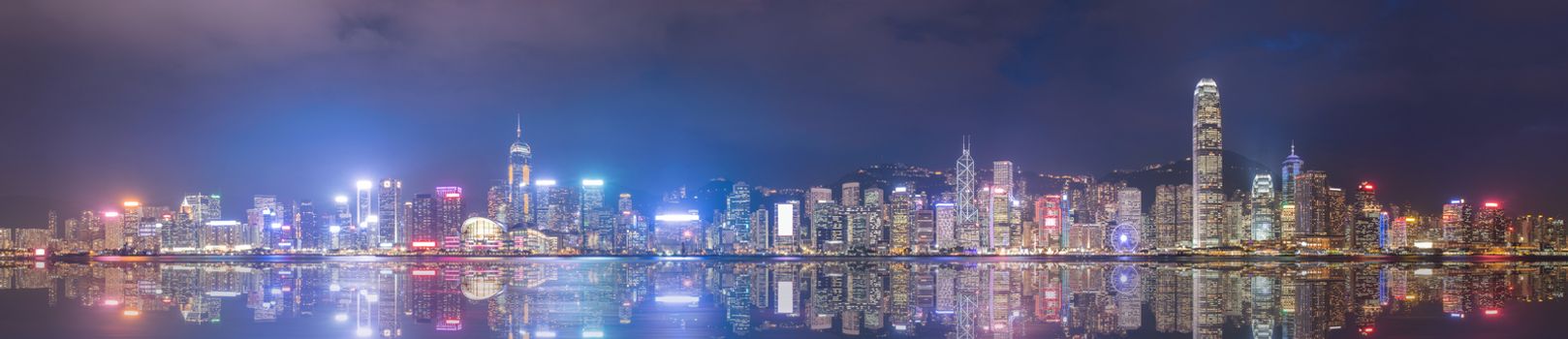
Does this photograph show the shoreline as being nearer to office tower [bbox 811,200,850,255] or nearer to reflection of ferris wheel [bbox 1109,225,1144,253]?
reflection of ferris wheel [bbox 1109,225,1144,253]

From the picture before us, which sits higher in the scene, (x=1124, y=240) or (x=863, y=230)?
(x=863, y=230)

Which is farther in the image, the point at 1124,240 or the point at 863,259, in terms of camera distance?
the point at 1124,240

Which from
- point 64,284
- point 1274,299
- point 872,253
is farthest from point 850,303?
point 872,253

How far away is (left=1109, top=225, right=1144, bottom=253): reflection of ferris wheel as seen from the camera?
640 feet

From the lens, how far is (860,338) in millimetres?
28562

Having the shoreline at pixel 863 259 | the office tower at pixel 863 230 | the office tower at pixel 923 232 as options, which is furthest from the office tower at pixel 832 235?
the shoreline at pixel 863 259

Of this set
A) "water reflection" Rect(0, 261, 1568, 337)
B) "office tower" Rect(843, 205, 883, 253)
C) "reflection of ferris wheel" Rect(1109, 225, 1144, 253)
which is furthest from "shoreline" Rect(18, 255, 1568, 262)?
"water reflection" Rect(0, 261, 1568, 337)

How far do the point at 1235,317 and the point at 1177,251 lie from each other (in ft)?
543

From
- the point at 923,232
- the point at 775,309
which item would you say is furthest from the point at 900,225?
the point at 775,309

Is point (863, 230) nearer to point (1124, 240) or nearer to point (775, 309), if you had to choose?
point (1124, 240)

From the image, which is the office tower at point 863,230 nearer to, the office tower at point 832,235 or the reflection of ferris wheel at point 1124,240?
the office tower at point 832,235

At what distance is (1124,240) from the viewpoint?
19600cm

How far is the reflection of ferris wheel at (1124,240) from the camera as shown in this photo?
640 feet

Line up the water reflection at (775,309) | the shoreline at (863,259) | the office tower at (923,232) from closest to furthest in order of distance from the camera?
the water reflection at (775,309)
the shoreline at (863,259)
the office tower at (923,232)
